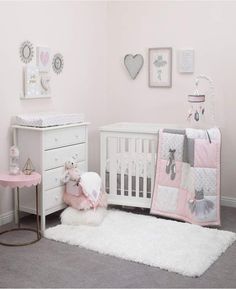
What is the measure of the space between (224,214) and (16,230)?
1.77 metres

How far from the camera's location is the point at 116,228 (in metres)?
3.26

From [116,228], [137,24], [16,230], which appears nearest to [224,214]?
[116,228]

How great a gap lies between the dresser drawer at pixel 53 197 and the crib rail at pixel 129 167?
0.50 metres

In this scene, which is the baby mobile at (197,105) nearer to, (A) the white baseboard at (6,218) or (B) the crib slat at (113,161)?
(B) the crib slat at (113,161)

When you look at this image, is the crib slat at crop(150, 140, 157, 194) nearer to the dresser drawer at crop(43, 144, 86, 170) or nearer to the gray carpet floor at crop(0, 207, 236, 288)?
the dresser drawer at crop(43, 144, 86, 170)

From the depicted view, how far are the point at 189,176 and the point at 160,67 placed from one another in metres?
1.31

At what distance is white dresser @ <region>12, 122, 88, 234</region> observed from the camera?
10.6ft

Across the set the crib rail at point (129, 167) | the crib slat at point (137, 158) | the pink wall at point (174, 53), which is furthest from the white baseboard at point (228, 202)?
the crib slat at point (137, 158)

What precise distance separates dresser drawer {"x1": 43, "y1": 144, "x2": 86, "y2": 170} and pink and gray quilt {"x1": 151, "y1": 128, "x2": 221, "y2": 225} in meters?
0.66

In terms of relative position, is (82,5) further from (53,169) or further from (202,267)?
(202,267)

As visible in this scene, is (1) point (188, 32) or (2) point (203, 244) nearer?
(2) point (203, 244)

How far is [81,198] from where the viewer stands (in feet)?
11.1

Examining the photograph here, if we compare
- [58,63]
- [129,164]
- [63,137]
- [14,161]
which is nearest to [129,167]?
[129,164]

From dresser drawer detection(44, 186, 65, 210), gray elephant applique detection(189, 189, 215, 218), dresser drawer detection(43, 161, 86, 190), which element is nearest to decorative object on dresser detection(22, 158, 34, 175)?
dresser drawer detection(43, 161, 86, 190)
